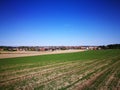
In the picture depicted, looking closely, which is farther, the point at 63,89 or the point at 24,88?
the point at 24,88

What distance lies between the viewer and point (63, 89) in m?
8.80

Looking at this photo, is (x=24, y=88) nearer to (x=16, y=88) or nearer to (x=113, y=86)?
(x=16, y=88)

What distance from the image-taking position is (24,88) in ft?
30.8

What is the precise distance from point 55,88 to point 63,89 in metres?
0.59

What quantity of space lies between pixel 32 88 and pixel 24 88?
576 millimetres

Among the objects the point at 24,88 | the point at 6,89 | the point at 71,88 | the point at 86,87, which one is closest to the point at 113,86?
the point at 86,87

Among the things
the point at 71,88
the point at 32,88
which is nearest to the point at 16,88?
the point at 32,88

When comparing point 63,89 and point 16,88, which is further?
point 16,88

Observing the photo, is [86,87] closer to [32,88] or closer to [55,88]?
[55,88]

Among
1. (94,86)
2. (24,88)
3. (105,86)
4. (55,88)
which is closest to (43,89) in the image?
(55,88)

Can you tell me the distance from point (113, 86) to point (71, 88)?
9.10 feet

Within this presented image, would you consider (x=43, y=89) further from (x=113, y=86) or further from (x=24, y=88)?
(x=113, y=86)

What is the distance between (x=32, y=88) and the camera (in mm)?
9258

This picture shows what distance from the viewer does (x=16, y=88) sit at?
372 inches
